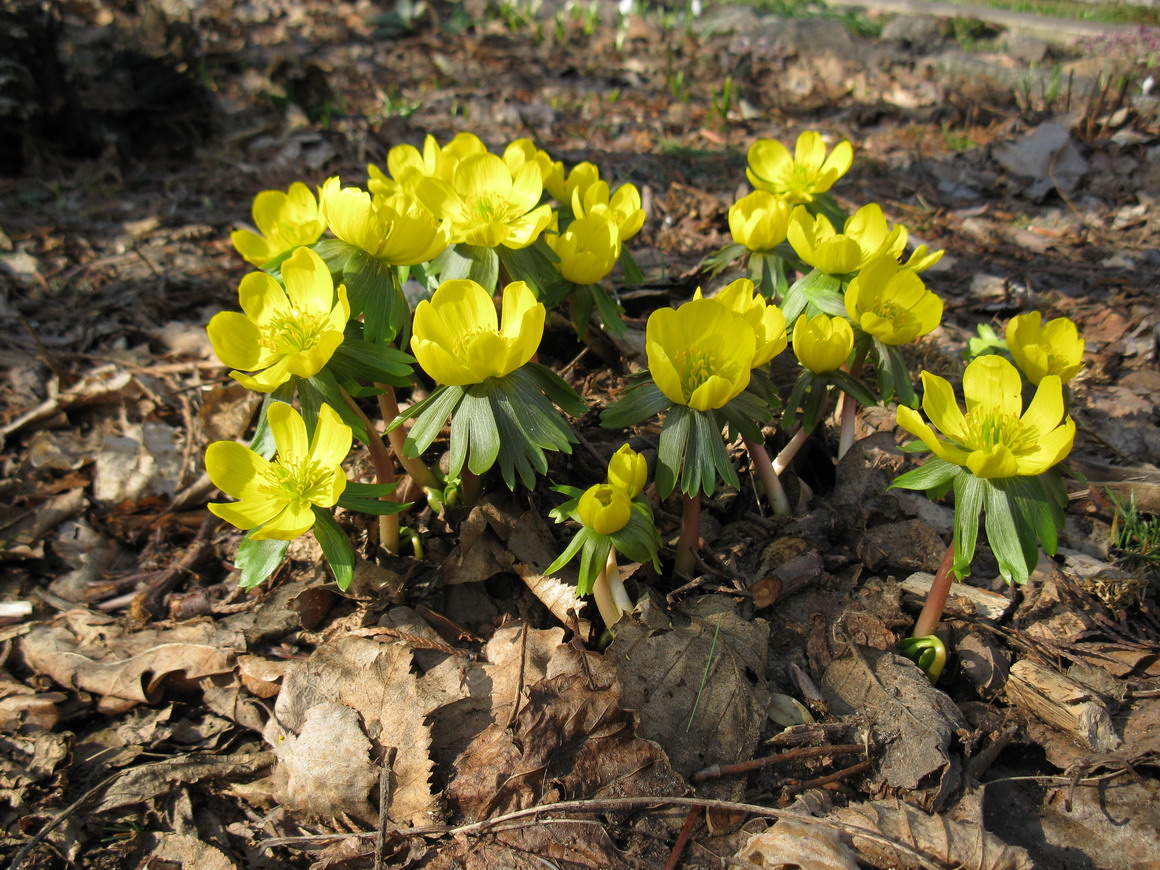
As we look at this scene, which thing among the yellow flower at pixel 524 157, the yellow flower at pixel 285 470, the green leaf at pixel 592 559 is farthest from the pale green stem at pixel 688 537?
the yellow flower at pixel 524 157

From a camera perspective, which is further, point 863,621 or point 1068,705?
point 863,621

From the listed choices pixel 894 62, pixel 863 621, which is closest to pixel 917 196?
pixel 894 62

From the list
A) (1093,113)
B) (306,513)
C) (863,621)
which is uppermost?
(1093,113)

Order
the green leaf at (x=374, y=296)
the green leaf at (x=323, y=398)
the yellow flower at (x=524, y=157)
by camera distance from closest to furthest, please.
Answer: the green leaf at (x=323, y=398), the green leaf at (x=374, y=296), the yellow flower at (x=524, y=157)

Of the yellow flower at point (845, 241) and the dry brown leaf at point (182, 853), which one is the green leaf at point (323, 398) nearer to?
the dry brown leaf at point (182, 853)

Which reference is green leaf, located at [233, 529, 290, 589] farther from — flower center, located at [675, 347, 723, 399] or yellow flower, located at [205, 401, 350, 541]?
flower center, located at [675, 347, 723, 399]

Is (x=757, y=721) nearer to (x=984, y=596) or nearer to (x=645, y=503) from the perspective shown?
(x=645, y=503)

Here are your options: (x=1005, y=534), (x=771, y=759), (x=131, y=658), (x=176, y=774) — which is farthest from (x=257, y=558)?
(x=1005, y=534)
